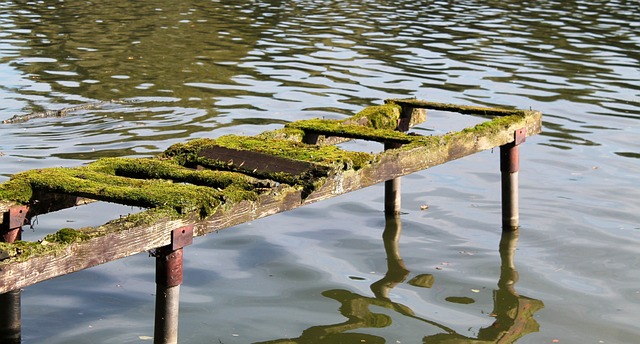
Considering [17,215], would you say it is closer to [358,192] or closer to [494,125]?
[494,125]

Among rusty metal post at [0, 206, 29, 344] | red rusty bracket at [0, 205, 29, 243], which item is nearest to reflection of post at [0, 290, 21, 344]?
rusty metal post at [0, 206, 29, 344]

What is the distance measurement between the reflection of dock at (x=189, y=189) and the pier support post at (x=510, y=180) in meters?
0.26

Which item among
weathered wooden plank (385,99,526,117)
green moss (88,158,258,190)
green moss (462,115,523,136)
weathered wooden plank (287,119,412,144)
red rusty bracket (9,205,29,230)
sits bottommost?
weathered wooden plank (385,99,526,117)

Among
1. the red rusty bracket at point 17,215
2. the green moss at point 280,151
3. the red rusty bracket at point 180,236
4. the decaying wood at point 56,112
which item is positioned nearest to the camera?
the red rusty bracket at point 180,236

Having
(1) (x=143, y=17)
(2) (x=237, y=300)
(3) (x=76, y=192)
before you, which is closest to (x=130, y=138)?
(2) (x=237, y=300)

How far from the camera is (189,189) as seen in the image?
827 cm

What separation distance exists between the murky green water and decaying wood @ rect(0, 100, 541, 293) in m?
1.24

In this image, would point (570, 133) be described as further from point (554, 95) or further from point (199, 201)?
point (199, 201)

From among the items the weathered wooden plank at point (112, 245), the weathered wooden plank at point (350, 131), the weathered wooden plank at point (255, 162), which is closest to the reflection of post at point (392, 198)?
the weathered wooden plank at point (350, 131)

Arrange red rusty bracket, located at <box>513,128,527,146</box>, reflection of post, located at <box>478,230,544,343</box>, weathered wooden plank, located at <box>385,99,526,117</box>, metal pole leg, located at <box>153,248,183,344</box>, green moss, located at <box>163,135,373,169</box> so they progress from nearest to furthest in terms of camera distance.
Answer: metal pole leg, located at <box>153,248,183,344</box>, green moss, located at <box>163,135,373,169</box>, reflection of post, located at <box>478,230,544,343</box>, red rusty bracket, located at <box>513,128,527,146</box>, weathered wooden plank, located at <box>385,99,526,117</box>

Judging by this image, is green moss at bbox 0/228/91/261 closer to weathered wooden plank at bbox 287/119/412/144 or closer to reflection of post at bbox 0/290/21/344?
reflection of post at bbox 0/290/21/344

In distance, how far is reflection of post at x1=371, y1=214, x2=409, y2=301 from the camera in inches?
419

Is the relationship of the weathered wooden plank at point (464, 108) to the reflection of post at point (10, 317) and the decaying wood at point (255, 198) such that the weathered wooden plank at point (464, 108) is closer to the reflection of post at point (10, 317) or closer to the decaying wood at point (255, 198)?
the decaying wood at point (255, 198)

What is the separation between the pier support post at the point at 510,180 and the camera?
12.1 m
